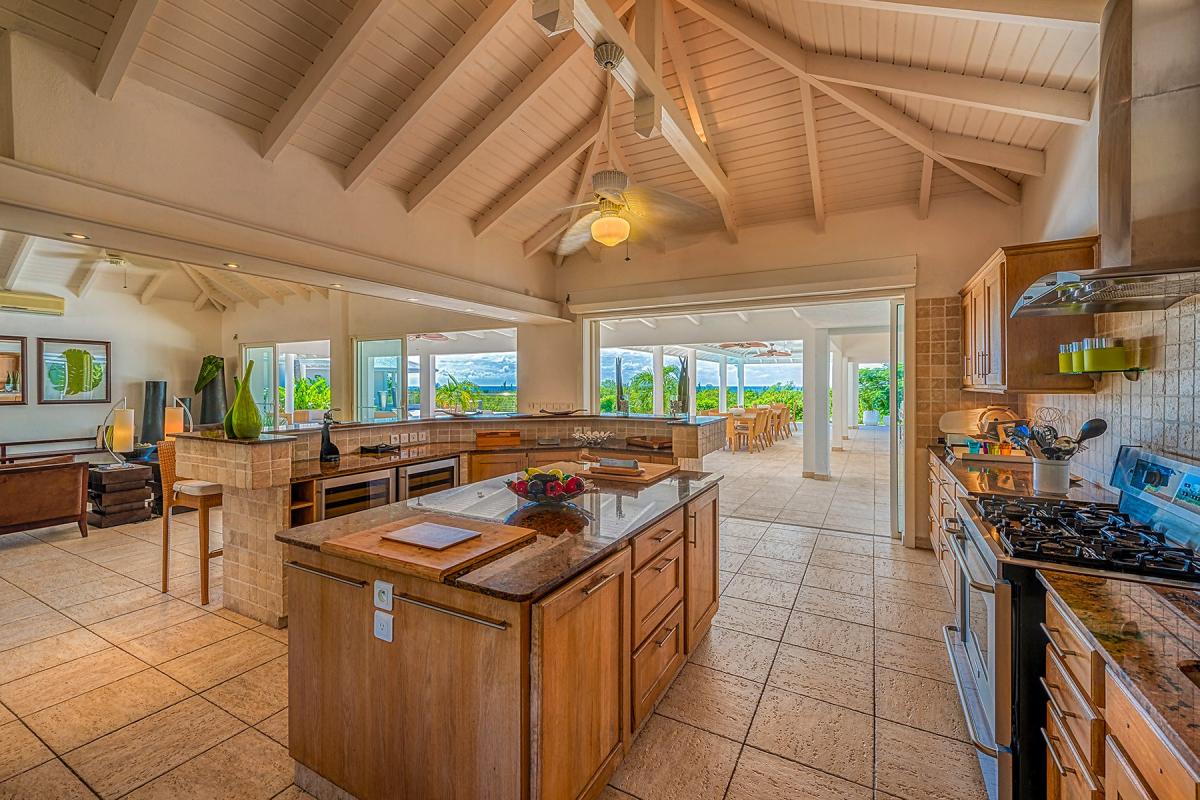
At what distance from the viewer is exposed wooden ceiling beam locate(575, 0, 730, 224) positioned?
2297 millimetres

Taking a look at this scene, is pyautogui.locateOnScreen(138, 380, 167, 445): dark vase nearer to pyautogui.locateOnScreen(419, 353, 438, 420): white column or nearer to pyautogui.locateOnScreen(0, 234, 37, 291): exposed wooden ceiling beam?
pyautogui.locateOnScreen(0, 234, 37, 291): exposed wooden ceiling beam

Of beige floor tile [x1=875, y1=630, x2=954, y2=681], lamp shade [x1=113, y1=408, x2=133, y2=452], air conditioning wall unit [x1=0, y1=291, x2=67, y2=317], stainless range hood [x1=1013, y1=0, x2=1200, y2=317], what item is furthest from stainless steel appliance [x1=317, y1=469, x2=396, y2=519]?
air conditioning wall unit [x1=0, y1=291, x2=67, y2=317]

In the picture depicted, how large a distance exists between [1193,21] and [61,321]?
449 inches

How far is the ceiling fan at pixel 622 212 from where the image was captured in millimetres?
3137

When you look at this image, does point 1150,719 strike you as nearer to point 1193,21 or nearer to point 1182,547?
point 1182,547

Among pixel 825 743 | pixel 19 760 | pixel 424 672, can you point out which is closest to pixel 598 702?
pixel 424 672

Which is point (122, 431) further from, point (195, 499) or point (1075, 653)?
point (1075, 653)

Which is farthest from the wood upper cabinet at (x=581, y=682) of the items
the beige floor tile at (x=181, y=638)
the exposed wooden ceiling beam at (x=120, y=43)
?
the exposed wooden ceiling beam at (x=120, y=43)

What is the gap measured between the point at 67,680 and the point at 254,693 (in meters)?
0.99

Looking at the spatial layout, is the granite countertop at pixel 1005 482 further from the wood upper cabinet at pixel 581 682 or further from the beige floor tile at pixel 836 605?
the wood upper cabinet at pixel 581 682

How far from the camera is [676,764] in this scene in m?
1.93

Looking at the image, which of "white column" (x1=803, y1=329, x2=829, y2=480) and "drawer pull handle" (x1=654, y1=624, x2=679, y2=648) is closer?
"drawer pull handle" (x1=654, y1=624, x2=679, y2=648)

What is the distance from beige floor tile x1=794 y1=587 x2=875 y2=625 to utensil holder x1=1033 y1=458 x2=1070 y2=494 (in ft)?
4.04

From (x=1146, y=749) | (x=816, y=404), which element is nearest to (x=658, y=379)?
(x=816, y=404)
